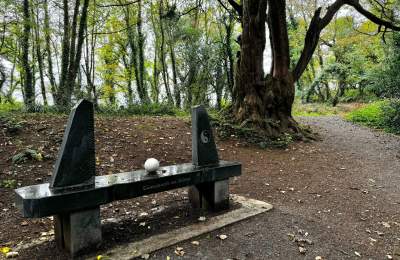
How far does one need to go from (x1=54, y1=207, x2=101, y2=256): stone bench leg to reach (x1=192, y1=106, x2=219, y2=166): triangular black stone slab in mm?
1411

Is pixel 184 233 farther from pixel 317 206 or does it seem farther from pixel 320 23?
pixel 320 23

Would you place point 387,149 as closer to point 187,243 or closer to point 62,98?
point 187,243

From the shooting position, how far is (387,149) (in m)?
8.55

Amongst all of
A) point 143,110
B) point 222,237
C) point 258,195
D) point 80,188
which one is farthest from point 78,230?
point 143,110

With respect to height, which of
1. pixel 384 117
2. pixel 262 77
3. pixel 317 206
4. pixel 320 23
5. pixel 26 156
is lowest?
pixel 317 206

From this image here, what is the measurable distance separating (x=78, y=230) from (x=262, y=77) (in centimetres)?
742

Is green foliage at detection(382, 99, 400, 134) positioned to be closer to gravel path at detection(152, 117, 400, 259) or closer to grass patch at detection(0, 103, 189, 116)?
gravel path at detection(152, 117, 400, 259)

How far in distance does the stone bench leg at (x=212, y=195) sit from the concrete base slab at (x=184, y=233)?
6.1 inches

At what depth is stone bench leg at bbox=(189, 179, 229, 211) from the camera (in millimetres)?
3672

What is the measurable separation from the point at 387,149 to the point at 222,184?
23.7 feet

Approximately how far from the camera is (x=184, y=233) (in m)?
3.07

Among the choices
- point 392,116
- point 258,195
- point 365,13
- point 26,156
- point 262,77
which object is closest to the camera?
point 258,195

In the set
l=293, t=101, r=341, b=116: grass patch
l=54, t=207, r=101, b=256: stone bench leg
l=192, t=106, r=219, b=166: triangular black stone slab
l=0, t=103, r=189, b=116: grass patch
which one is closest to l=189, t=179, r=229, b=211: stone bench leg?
l=192, t=106, r=219, b=166: triangular black stone slab

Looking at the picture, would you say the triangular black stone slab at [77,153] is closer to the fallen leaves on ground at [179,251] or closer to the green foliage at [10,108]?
the fallen leaves on ground at [179,251]
